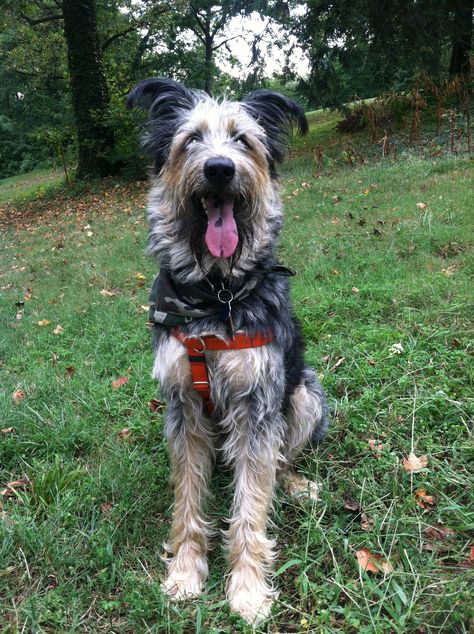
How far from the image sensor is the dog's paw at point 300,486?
275 cm

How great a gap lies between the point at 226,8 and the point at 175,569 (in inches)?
651

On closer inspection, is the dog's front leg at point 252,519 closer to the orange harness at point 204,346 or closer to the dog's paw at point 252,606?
the dog's paw at point 252,606

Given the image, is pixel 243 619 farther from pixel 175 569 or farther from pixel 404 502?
pixel 404 502

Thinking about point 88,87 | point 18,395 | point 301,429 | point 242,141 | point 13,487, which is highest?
point 88,87

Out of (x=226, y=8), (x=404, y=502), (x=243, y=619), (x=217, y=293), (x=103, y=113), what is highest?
(x=226, y=8)

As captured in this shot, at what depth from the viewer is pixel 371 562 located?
2291mm

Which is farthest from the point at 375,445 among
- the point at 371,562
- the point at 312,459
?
the point at 371,562

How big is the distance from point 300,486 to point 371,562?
0.67m

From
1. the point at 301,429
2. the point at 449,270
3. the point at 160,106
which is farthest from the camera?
the point at 449,270

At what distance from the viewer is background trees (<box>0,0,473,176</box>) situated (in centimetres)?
1266

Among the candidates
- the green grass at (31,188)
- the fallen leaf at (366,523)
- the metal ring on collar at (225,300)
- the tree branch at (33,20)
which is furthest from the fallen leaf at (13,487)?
the tree branch at (33,20)

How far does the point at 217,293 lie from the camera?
2494 millimetres

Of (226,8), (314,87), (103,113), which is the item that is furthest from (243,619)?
(226,8)

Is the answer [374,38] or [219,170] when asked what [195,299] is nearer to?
[219,170]
